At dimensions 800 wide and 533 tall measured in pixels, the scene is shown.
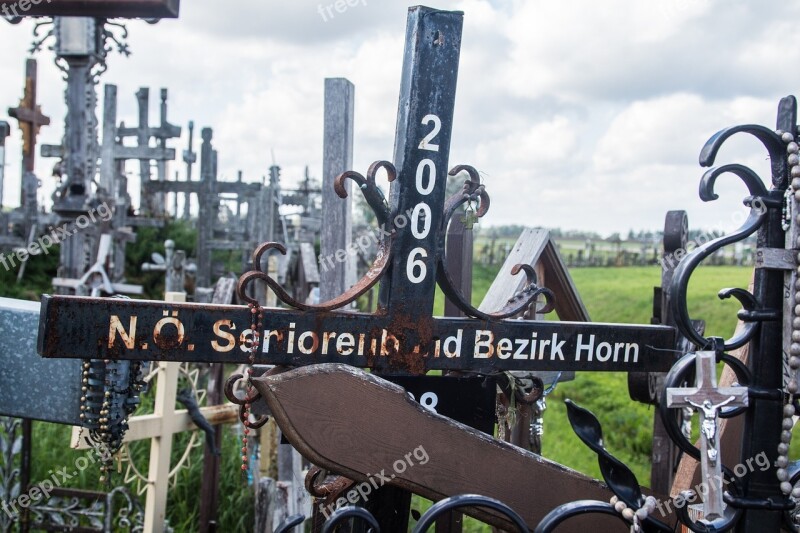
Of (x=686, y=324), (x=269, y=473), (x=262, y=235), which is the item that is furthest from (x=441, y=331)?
(x=262, y=235)

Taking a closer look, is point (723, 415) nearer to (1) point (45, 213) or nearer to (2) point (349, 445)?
(2) point (349, 445)

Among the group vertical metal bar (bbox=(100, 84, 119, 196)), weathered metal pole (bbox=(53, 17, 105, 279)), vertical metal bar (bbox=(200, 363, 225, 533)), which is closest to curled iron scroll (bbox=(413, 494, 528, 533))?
vertical metal bar (bbox=(200, 363, 225, 533))

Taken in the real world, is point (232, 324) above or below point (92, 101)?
below

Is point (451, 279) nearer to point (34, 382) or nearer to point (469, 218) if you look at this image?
point (469, 218)

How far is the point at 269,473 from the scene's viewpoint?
17.1 feet

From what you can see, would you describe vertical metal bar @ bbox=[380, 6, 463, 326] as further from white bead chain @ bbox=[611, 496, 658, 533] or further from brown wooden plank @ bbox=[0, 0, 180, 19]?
brown wooden plank @ bbox=[0, 0, 180, 19]

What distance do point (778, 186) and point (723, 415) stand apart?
619 mm

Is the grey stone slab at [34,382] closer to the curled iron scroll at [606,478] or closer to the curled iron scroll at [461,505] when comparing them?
the curled iron scroll at [461,505]

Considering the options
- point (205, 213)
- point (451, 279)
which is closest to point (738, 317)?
point (451, 279)

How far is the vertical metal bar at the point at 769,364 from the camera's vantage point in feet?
6.62

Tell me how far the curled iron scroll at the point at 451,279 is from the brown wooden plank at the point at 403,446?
0.42m

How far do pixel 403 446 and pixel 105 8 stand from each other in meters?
2.38

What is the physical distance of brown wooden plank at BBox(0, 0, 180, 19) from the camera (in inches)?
128

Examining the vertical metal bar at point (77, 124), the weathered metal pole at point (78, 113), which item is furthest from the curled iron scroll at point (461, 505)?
the vertical metal bar at point (77, 124)
